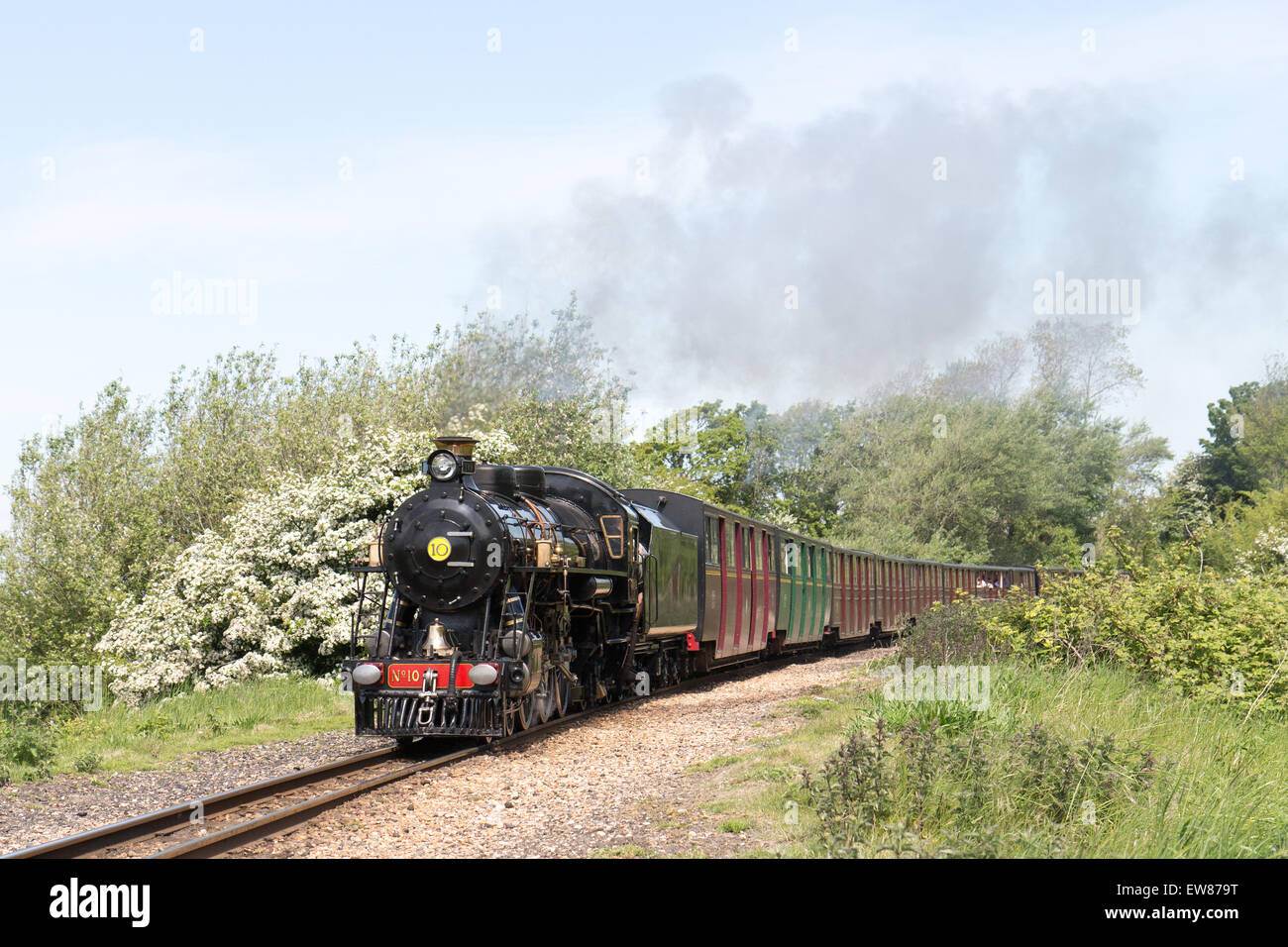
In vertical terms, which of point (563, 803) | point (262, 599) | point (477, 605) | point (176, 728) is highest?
point (477, 605)

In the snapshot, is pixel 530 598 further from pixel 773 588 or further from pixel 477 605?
pixel 773 588

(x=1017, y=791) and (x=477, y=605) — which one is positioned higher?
(x=477, y=605)

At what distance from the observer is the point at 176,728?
12.9m

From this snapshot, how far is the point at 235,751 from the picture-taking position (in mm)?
11352

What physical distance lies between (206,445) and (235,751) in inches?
939

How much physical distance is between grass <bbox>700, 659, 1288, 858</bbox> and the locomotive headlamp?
442cm

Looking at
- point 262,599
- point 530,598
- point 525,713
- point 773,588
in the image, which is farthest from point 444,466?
point 773,588

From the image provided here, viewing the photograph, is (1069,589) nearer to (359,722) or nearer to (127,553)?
(359,722)

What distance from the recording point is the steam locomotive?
10.8 meters

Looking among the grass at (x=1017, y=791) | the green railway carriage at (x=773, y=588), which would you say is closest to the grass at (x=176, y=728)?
the green railway carriage at (x=773, y=588)

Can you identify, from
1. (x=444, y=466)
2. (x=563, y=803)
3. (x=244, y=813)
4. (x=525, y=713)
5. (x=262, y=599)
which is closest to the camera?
(x=244, y=813)

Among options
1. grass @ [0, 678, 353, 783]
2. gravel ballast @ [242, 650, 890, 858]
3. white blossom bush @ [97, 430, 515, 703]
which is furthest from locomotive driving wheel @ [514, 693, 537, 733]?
white blossom bush @ [97, 430, 515, 703]

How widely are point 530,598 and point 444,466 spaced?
170cm

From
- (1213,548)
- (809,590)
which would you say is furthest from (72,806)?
(1213,548)
